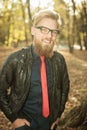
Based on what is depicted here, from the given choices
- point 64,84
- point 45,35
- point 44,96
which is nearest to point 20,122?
point 44,96

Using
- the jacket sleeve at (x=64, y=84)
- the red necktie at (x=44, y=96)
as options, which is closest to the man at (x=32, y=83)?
the red necktie at (x=44, y=96)

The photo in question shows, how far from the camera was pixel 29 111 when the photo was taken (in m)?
3.27

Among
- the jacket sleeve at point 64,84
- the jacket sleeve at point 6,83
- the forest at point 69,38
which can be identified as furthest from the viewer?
the forest at point 69,38

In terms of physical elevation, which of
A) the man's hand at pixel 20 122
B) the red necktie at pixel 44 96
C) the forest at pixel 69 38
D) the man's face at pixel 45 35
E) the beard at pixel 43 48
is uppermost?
the man's face at pixel 45 35

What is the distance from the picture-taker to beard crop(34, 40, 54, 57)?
3.27 meters

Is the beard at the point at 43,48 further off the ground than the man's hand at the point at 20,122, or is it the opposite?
the beard at the point at 43,48

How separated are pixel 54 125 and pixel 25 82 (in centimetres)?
74

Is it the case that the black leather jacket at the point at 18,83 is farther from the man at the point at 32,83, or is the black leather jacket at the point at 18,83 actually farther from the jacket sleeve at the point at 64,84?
the jacket sleeve at the point at 64,84

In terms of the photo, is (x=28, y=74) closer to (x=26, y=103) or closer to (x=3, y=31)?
(x=26, y=103)

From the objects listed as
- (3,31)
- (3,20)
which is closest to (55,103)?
(3,20)

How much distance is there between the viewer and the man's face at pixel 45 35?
3.24 meters

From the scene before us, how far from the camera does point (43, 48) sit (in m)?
3.27

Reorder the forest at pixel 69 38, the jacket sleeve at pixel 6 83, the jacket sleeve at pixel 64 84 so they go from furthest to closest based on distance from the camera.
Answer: the forest at pixel 69 38 < the jacket sleeve at pixel 64 84 < the jacket sleeve at pixel 6 83

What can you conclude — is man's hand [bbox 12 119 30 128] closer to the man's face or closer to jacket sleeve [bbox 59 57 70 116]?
jacket sleeve [bbox 59 57 70 116]
